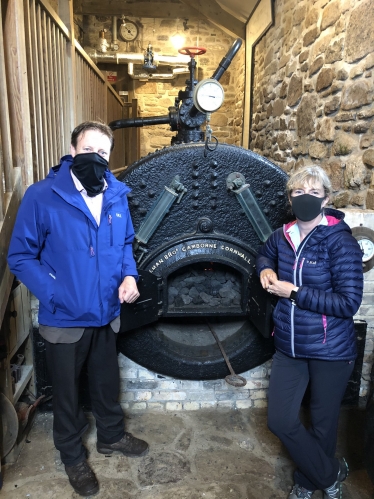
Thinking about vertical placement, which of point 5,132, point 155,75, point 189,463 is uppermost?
point 155,75

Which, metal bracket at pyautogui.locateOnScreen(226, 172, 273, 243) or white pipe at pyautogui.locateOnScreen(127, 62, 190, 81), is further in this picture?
white pipe at pyautogui.locateOnScreen(127, 62, 190, 81)

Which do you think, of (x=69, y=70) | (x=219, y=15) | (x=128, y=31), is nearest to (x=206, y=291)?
(x=69, y=70)

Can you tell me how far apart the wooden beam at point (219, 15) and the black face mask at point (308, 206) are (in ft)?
18.8

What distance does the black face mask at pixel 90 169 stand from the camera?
166 cm

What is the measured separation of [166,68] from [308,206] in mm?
6951

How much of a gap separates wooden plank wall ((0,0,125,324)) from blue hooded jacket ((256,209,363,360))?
1.28 m

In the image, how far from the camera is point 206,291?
2.61m

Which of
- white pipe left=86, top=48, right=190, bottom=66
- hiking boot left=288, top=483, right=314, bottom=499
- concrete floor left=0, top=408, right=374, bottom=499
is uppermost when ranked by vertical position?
white pipe left=86, top=48, right=190, bottom=66

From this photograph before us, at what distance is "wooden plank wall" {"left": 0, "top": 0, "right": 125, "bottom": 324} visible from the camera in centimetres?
195

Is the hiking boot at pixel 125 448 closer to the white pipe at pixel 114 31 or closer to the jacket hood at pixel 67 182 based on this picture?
the jacket hood at pixel 67 182

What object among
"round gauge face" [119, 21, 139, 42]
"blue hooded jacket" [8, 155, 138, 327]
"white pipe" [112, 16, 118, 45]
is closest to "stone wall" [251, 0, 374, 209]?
"blue hooded jacket" [8, 155, 138, 327]

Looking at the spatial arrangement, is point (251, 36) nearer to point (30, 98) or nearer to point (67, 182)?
point (30, 98)

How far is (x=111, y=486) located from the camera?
1.91 meters

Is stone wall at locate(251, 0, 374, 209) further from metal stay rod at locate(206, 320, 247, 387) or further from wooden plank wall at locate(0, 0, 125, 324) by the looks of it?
wooden plank wall at locate(0, 0, 125, 324)
